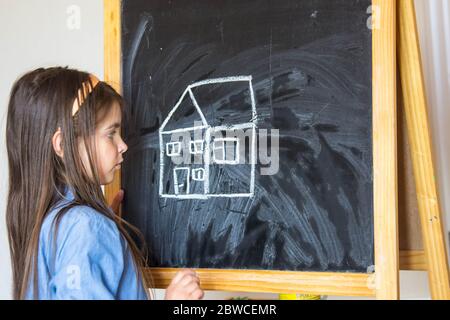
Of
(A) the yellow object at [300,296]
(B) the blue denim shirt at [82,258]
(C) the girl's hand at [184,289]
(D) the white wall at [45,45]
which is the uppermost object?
(D) the white wall at [45,45]

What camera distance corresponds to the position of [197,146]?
145 centimetres

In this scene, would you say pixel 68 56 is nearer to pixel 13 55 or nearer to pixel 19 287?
pixel 13 55

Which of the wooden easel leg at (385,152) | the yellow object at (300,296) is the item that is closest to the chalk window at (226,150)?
the wooden easel leg at (385,152)

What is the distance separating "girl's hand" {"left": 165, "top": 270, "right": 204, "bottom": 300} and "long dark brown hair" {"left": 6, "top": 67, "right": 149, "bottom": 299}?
0.08 metres

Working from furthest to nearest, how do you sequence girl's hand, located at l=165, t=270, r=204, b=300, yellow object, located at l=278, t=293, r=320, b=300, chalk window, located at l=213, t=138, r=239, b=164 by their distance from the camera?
yellow object, located at l=278, t=293, r=320, b=300 < chalk window, located at l=213, t=138, r=239, b=164 < girl's hand, located at l=165, t=270, r=204, b=300

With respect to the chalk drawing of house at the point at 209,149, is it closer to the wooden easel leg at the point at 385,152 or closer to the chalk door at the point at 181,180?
the chalk door at the point at 181,180

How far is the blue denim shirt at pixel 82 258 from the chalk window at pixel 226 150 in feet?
0.90

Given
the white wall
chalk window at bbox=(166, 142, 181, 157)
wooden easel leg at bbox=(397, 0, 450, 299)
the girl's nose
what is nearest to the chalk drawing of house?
chalk window at bbox=(166, 142, 181, 157)

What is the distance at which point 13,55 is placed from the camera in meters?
2.53

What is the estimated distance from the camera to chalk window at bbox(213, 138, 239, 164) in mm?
1403

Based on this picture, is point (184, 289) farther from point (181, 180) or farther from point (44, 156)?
point (44, 156)

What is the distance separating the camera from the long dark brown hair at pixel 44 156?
1329 mm

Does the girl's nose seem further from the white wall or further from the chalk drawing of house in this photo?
the white wall

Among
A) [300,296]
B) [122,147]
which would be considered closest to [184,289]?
[122,147]
